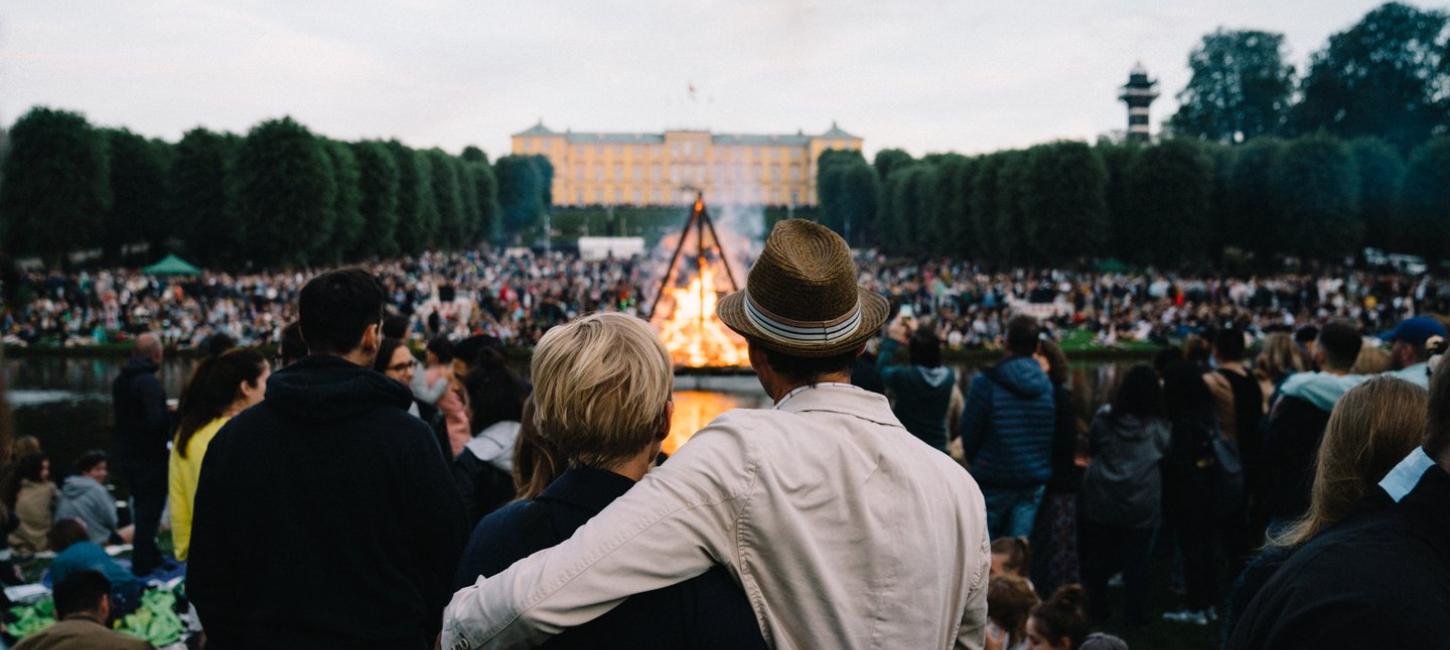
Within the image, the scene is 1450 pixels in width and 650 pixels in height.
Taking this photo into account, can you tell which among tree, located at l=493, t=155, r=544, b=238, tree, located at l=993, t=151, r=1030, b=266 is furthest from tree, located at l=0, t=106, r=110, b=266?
tree, located at l=493, t=155, r=544, b=238

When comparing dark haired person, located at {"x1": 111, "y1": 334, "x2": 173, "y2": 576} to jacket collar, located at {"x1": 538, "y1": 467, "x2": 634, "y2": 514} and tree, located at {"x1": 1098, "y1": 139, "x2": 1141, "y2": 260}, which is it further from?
tree, located at {"x1": 1098, "y1": 139, "x2": 1141, "y2": 260}

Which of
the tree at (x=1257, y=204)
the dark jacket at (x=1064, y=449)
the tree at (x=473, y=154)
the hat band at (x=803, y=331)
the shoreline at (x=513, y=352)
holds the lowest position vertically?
the shoreline at (x=513, y=352)

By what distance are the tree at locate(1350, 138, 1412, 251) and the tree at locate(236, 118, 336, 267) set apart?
4591cm

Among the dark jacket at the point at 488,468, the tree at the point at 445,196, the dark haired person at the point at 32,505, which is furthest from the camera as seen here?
the tree at the point at 445,196

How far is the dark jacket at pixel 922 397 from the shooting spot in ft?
21.2

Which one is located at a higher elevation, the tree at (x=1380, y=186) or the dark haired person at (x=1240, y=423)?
the tree at (x=1380, y=186)

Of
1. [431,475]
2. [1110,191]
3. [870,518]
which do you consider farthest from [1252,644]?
[1110,191]

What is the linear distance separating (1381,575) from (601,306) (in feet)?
99.4

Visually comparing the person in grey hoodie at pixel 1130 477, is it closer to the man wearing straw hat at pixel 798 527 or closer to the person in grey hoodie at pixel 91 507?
the man wearing straw hat at pixel 798 527

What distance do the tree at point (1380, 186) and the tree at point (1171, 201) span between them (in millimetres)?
6673

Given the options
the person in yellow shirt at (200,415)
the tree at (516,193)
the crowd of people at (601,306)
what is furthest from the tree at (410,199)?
the person in yellow shirt at (200,415)

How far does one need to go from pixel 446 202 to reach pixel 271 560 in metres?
73.5

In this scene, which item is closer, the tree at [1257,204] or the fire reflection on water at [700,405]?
the fire reflection on water at [700,405]

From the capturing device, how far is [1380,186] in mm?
46719
